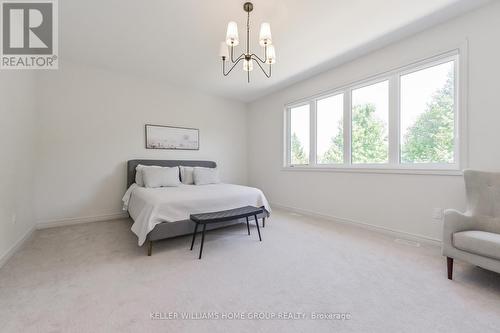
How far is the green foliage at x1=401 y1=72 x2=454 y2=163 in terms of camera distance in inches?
99.0

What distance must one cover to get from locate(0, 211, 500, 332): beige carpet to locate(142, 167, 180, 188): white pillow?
3.50 feet

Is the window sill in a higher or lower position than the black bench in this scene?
higher

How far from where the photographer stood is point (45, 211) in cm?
335

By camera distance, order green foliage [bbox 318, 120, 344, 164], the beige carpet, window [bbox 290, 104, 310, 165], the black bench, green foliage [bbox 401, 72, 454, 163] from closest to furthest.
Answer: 1. the beige carpet
2. the black bench
3. green foliage [bbox 401, 72, 454, 163]
4. green foliage [bbox 318, 120, 344, 164]
5. window [bbox 290, 104, 310, 165]

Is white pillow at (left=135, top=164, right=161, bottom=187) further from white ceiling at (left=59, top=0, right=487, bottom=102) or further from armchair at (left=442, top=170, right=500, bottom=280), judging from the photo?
armchair at (left=442, top=170, right=500, bottom=280)

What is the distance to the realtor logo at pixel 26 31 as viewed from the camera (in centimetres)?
228

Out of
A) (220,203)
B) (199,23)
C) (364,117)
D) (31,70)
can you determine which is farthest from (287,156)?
(31,70)

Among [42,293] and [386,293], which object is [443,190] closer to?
[386,293]

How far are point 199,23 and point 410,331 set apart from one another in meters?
3.35

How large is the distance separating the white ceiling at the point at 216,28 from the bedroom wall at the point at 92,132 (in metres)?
0.41

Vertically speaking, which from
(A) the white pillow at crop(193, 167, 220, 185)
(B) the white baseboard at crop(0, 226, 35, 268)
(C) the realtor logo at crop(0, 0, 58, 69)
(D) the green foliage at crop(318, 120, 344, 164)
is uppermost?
(C) the realtor logo at crop(0, 0, 58, 69)

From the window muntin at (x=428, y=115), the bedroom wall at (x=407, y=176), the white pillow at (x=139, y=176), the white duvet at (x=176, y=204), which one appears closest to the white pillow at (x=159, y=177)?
the white pillow at (x=139, y=176)

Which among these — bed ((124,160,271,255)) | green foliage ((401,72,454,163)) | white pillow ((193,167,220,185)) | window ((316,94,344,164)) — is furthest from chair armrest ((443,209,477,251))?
white pillow ((193,167,220,185))

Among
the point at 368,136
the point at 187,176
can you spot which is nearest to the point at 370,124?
the point at 368,136
